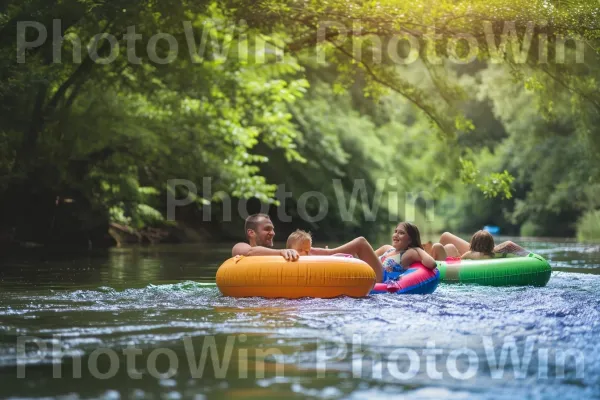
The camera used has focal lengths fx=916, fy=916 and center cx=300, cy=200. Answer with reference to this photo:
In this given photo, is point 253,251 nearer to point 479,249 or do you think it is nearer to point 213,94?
point 479,249

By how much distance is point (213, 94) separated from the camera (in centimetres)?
1972

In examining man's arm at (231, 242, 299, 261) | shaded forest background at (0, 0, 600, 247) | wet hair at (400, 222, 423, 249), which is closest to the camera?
man's arm at (231, 242, 299, 261)

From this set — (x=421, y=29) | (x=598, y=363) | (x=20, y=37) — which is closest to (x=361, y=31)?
(x=421, y=29)

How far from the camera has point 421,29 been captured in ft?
52.8

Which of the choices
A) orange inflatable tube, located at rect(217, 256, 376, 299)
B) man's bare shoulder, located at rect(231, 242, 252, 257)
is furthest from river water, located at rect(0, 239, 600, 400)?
man's bare shoulder, located at rect(231, 242, 252, 257)

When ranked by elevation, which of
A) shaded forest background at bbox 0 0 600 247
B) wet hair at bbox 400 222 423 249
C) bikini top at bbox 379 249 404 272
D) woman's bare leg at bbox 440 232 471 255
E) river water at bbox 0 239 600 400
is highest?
shaded forest background at bbox 0 0 600 247

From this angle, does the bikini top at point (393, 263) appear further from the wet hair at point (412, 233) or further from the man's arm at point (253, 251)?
the man's arm at point (253, 251)

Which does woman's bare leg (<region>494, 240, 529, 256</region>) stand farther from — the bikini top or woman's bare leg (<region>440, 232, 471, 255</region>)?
the bikini top

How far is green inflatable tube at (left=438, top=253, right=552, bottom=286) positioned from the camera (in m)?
11.4

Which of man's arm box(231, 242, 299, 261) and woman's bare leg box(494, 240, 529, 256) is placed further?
woman's bare leg box(494, 240, 529, 256)

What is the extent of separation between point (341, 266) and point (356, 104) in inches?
959

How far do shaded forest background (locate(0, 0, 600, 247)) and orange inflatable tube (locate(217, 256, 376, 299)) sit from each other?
6.45 meters

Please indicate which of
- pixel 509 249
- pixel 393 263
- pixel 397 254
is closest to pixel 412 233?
pixel 397 254

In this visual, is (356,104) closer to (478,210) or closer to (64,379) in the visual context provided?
(478,210)
